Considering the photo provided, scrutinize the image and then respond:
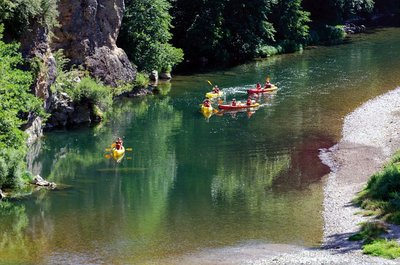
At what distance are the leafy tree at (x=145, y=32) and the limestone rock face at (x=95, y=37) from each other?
8.78ft

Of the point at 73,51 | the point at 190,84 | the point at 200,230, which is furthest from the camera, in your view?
the point at 190,84

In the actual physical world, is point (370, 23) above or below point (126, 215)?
above

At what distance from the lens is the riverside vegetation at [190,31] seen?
4903cm

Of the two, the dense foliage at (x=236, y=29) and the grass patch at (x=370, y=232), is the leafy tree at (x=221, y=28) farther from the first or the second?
the grass patch at (x=370, y=232)

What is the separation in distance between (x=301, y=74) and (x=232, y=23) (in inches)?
460

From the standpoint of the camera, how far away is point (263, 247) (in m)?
31.9

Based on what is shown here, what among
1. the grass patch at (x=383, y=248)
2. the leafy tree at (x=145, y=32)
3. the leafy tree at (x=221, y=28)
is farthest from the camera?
the leafy tree at (x=221, y=28)

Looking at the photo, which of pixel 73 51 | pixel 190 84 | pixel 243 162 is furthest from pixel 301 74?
pixel 243 162

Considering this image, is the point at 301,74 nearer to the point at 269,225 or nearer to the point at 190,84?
the point at 190,84

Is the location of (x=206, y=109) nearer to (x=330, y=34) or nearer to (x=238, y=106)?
(x=238, y=106)

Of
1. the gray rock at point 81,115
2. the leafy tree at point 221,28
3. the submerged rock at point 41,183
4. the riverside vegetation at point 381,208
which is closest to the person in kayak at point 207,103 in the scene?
the gray rock at point 81,115

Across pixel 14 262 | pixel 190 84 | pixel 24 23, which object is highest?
pixel 24 23

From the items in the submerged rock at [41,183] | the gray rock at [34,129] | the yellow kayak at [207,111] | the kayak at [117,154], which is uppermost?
the yellow kayak at [207,111]

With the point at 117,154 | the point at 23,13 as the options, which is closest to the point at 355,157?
Result: the point at 117,154
